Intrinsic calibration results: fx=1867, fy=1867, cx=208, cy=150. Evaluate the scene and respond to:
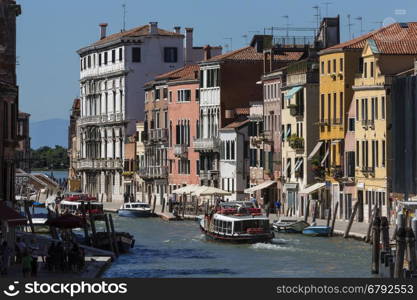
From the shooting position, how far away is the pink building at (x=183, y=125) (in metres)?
111

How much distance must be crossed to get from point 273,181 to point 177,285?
56119 millimetres

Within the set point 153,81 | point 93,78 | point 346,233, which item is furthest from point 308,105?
point 93,78

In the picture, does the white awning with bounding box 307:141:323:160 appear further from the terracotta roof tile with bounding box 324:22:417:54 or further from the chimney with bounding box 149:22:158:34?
the chimney with bounding box 149:22:158:34

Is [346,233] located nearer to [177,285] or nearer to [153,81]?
[177,285]

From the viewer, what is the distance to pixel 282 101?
3718 inches

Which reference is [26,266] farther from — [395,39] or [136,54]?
[136,54]

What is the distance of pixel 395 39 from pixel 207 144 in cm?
Answer: 2789

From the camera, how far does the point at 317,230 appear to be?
7675 cm

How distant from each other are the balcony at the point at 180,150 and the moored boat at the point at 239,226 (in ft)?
111

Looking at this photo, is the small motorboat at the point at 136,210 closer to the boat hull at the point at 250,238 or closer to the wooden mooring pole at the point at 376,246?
the boat hull at the point at 250,238

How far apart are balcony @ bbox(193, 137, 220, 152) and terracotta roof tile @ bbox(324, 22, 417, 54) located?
22.2 meters

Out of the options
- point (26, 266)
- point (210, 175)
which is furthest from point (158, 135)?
point (26, 266)

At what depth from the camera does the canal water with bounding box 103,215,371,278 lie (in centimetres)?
6019

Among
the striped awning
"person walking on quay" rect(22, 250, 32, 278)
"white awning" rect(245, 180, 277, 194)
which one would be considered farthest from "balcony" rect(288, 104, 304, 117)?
"person walking on quay" rect(22, 250, 32, 278)
